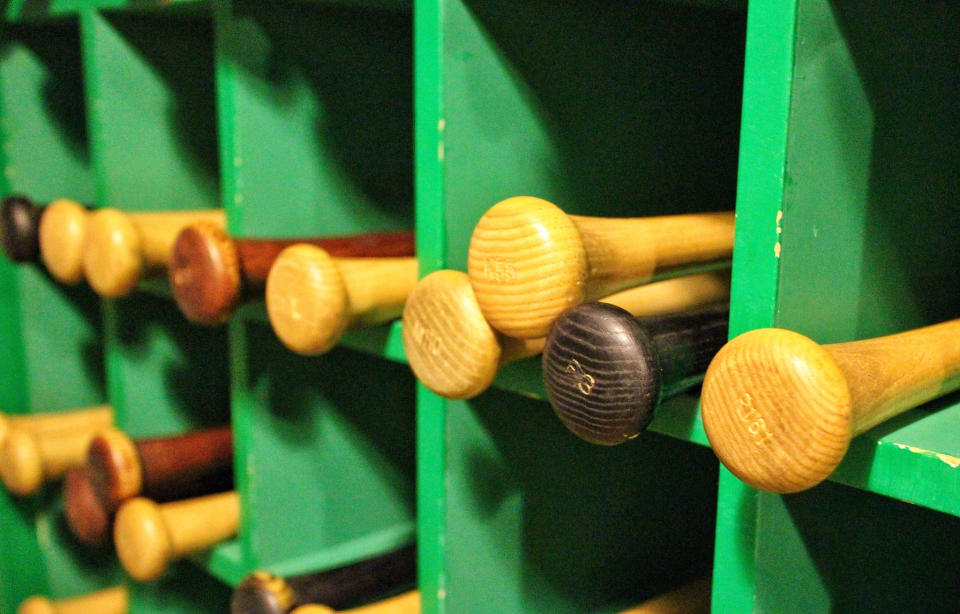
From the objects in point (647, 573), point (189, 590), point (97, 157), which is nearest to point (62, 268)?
point (97, 157)

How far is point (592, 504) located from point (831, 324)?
0.25m

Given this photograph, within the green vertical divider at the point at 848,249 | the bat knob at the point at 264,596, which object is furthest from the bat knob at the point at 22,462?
the green vertical divider at the point at 848,249

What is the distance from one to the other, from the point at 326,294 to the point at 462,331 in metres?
0.10

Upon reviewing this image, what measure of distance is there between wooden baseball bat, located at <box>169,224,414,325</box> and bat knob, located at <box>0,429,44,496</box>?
0.35 m

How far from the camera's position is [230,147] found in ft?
2.05

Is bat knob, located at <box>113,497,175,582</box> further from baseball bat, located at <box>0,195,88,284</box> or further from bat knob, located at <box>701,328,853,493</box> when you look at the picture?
bat knob, located at <box>701,328,853,493</box>

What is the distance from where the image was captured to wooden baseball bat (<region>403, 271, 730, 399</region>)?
40cm

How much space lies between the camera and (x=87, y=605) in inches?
34.5

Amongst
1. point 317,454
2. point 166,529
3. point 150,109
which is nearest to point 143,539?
point 166,529

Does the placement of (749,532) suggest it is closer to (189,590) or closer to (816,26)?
(816,26)

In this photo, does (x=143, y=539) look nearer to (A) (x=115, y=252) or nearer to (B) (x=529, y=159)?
(A) (x=115, y=252)

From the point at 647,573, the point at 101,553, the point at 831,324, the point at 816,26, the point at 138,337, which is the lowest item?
the point at 101,553

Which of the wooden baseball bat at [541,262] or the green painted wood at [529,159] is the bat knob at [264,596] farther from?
the wooden baseball bat at [541,262]

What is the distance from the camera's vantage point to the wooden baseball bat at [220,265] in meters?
0.53
